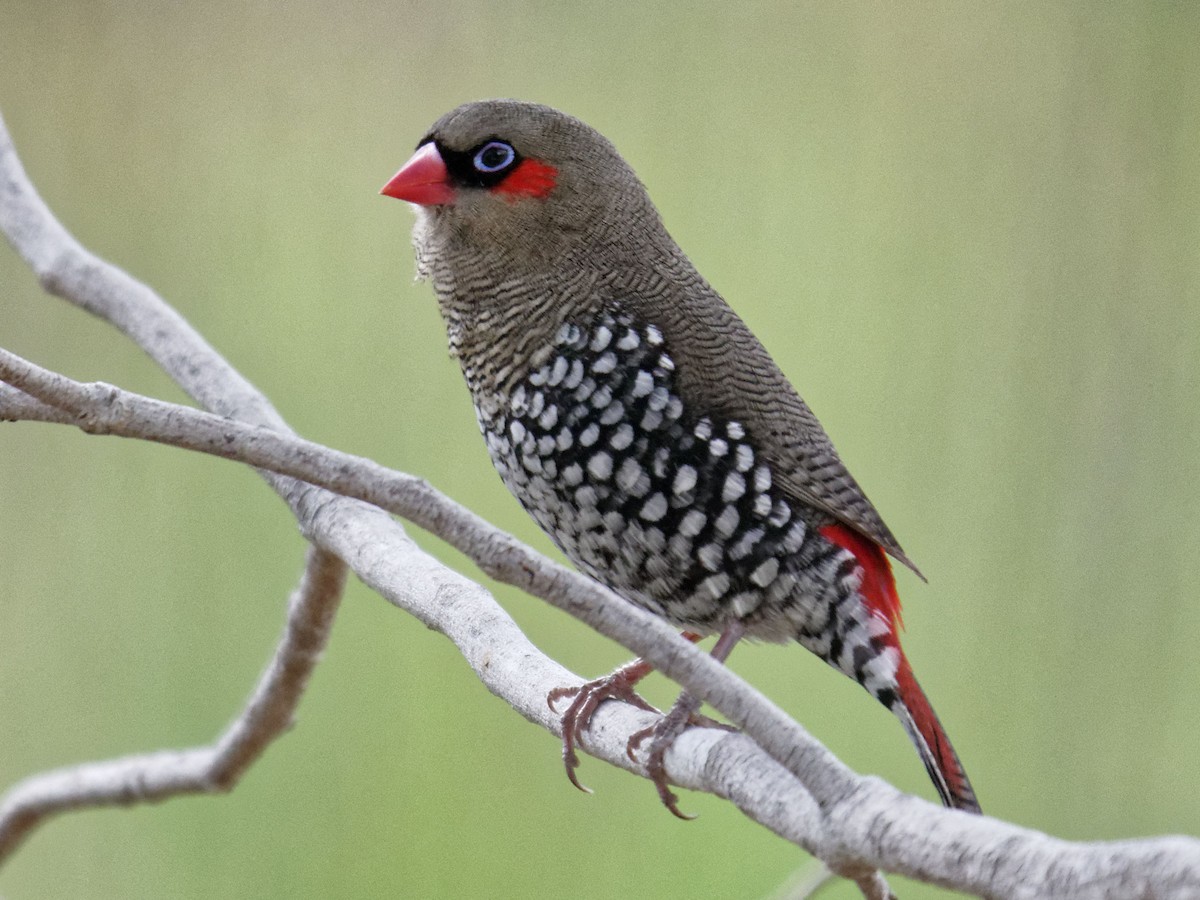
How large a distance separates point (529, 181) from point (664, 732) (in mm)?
613

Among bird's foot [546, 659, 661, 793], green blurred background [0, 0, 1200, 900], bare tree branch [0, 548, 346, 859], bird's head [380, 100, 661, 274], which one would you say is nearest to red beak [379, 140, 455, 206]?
bird's head [380, 100, 661, 274]

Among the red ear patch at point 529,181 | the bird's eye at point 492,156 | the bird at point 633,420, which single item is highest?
the bird's eye at point 492,156

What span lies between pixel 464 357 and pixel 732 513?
35 centimetres

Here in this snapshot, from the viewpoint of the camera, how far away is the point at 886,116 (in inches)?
99.7

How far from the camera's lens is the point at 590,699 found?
1327mm

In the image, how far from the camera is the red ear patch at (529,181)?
139 centimetres

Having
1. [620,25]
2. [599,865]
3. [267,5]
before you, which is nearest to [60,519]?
[267,5]

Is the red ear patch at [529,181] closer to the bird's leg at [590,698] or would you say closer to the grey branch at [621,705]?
the grey branch at [621,705]

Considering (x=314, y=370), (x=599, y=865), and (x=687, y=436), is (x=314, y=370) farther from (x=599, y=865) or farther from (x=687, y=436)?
(x=687, y=436)

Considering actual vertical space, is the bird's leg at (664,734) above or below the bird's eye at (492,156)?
below

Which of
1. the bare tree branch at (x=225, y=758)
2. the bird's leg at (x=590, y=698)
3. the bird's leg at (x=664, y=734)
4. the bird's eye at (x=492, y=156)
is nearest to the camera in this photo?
the bird's leg at (x=664, y=734)

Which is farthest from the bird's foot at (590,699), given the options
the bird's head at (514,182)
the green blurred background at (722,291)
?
the green blurred background at (722,291)

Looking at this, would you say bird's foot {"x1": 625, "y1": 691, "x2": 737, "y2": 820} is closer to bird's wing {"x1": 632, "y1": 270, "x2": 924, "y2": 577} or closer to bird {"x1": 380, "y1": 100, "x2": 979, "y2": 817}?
bird {"x1": 380, "y1": 100, "x2": 979, "y2": 817}

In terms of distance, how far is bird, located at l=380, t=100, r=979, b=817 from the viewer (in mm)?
1352
